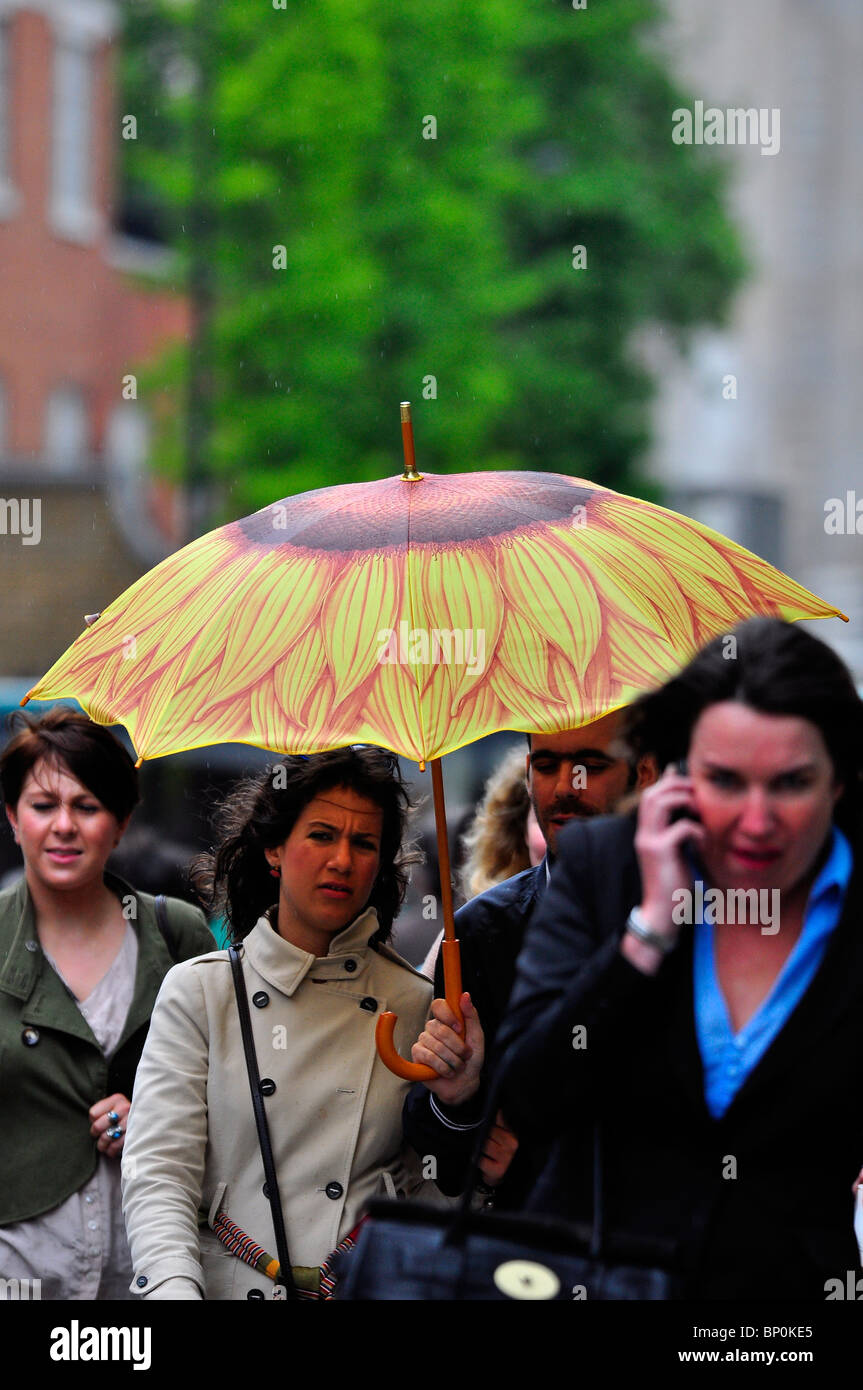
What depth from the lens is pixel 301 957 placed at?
3654 mm

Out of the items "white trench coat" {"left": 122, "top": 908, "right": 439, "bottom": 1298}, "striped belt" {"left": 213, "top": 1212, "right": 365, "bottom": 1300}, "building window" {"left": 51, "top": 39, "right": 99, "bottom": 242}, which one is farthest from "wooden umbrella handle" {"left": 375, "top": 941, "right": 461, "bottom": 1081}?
"building window" {"left": 51, "top": 39, "right": 99, "bottom": 242}

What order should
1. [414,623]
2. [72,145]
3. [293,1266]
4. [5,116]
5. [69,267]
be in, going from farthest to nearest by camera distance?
[69,267]
[72,145]
[5,116]
[293,1266]
[414,623]

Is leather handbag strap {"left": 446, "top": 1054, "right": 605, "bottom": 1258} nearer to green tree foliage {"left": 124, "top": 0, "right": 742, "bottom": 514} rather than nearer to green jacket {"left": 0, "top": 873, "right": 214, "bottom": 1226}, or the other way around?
green jacket {"left": 0, "top": 873, "right": 214, "bottom": 1226}

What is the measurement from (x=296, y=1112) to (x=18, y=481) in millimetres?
16487

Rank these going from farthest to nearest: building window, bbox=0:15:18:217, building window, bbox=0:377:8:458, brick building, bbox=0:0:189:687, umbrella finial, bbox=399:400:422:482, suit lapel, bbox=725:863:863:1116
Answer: building window, bbox=0:377:8:458 < brick building, bbox=0:0:189:687 < building window, bbox=0:15:18:217 < umbrella finial, bbox=399:400:422:482 < suit lapel, bbox=725:863:863:1116

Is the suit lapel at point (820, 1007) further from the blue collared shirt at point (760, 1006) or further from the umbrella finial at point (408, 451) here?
the umbrella finial at point (408, 451)

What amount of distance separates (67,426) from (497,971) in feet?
87.5

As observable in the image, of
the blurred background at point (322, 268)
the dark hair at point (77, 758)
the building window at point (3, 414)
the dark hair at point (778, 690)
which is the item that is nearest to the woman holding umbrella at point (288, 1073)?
the dark hair at point (77, 758)

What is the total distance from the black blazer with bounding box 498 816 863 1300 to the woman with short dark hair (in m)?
1.51

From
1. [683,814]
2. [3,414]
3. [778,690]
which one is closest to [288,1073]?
[683,814]

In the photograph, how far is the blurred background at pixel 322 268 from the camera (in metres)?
19.6

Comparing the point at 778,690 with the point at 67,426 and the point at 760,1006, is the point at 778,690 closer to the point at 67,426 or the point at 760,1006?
the point at 760,1006

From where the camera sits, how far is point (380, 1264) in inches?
111

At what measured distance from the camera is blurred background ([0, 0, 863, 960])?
64.3 feet
